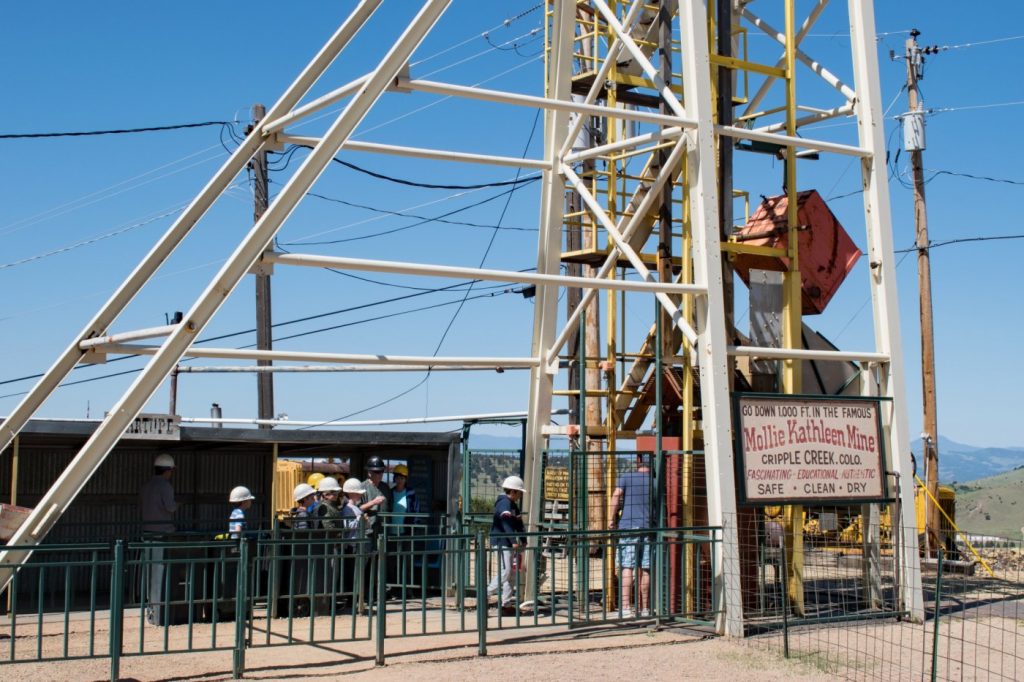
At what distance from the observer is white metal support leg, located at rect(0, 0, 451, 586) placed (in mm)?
10117

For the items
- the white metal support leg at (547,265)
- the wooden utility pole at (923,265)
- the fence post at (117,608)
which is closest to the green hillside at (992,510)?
the wooden utility pole at (923,265)

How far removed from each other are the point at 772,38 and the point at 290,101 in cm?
660

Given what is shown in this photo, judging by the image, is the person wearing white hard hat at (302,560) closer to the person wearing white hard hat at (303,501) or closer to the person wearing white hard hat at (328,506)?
the person wearing white hard hat at (303,501)

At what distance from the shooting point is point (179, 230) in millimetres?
12406

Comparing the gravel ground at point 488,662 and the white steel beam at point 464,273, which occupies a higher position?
the white steel beam at point 464,273

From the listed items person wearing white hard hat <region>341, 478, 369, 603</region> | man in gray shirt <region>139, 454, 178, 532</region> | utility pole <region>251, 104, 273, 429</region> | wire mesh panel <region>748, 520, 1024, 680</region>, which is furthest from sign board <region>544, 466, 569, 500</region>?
utility pole <region>251, 104, 273, 429</region>

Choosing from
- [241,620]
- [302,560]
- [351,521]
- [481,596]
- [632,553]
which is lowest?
[241,620]

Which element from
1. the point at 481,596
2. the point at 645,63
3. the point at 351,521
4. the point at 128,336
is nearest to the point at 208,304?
the point at 128,336

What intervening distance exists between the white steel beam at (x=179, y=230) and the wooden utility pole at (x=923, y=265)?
53.5 feet

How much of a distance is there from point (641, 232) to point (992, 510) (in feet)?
91.1

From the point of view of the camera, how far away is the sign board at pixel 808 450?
13.2 meters

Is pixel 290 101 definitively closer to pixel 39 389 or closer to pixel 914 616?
pixel 39 389

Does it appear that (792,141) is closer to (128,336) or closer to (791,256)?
(791,256)

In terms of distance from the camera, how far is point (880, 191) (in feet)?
48.4
